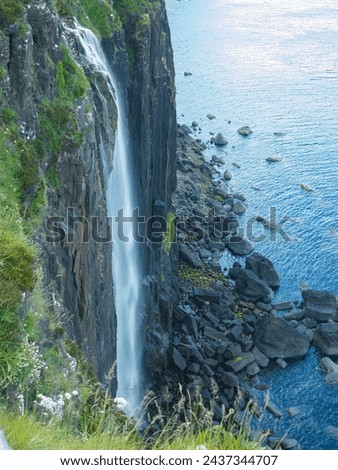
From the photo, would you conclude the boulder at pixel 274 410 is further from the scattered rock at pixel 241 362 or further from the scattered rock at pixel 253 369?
the scattered rock at pixel 241 362

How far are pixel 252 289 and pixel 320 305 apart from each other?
22.1 feet

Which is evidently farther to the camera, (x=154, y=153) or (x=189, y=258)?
(x=189, y=258)

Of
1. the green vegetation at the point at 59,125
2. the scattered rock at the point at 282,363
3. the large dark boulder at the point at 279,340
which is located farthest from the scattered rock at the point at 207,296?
the green vegetation at the point at 59,125

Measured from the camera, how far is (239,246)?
6450cm

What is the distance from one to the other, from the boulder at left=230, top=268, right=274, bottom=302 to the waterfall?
16891mm

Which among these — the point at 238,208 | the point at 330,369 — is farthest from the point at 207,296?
the point at 238,208

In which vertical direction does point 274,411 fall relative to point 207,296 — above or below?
below

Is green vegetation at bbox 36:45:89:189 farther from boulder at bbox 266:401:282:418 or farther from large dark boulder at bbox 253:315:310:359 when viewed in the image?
large dark boulder at bbox 253:315:310:359

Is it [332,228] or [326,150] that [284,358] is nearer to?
[332,228]

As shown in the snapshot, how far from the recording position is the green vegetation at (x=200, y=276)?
2280 inches

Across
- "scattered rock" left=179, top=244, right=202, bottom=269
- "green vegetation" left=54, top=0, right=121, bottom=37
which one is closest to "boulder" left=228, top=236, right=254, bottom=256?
"scattered rock" left=179, top=244, right=202, bottom=269

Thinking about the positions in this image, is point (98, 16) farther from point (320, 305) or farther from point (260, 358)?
point (320, 305)

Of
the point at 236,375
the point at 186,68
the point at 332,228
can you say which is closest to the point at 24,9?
the point at 236,375
